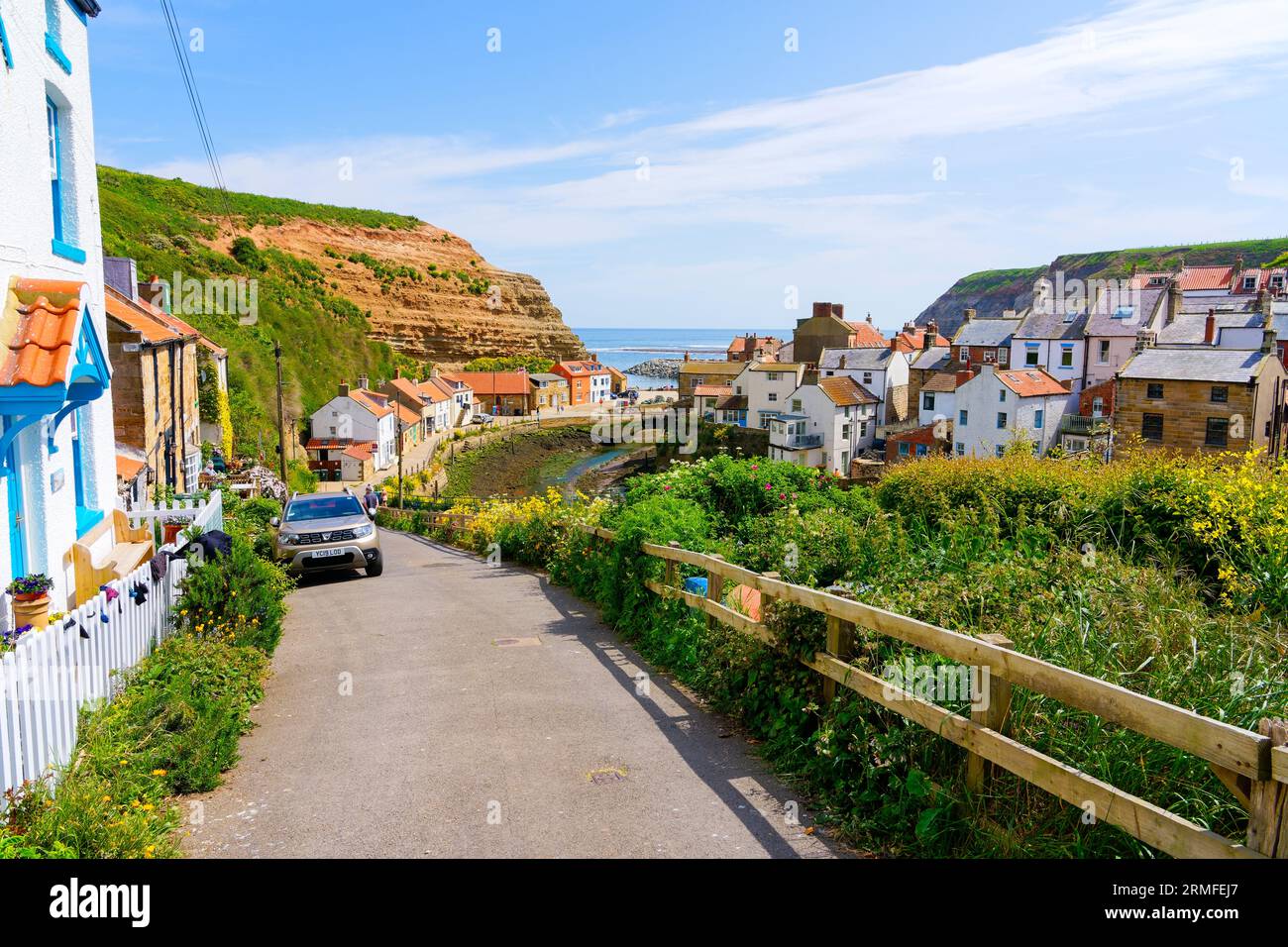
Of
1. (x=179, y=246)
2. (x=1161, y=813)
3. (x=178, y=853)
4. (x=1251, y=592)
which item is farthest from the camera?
(x=179, y=246)

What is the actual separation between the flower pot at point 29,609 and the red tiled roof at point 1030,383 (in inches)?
2095

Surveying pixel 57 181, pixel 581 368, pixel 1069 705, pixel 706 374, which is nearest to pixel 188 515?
pixel 57 181

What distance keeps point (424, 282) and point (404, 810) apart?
11934 centimetres

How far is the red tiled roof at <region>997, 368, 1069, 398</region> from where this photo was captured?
53156 millimetres

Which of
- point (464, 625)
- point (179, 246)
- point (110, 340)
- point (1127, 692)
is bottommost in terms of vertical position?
point (464, 625)

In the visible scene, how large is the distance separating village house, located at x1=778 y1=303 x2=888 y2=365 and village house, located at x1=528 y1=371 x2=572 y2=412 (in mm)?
32001

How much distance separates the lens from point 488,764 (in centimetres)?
632

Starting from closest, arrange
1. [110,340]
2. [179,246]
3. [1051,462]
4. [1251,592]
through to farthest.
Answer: [1251,592] < [1051,462] < [110,340] < [179,246]

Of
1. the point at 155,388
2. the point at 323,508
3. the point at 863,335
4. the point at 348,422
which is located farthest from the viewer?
the point at 863,335

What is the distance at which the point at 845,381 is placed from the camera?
66562mm

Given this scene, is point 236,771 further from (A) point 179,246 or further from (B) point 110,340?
(A) point 179,246

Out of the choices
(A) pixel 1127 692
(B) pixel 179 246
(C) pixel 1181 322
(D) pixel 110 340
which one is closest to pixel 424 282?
(B) pixel 179 246

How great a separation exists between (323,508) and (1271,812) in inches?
653

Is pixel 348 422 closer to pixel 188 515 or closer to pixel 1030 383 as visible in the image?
pixel 1030 383
